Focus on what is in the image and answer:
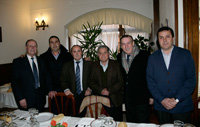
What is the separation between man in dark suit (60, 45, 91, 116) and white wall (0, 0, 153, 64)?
306cm

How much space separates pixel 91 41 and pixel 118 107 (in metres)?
2.09

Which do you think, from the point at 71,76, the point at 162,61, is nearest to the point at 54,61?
the point at 71,76

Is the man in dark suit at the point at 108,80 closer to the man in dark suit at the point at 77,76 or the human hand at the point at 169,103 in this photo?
the man in dark suit at the point at 77,76

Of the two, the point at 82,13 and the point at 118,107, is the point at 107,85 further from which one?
the point at 82,13

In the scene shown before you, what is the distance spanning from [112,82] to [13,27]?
4139 mm

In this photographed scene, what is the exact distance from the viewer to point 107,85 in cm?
223

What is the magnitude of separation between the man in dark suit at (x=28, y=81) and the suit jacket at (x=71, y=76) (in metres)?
0.37

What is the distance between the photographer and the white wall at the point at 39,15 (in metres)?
4.62

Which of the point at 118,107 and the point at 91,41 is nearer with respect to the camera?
the point at 118,107

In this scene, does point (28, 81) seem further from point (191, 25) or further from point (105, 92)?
point (191, 25)

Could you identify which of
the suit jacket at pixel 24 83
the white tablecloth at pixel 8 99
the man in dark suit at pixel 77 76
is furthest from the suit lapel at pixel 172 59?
the white tablecloth at pixel 8 99

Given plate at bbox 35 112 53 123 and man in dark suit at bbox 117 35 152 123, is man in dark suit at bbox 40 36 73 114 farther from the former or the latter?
man in dark suit at bbox 117 35 152 123

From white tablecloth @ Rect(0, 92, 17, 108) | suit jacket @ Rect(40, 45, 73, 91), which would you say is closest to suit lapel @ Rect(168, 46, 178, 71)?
suit jacket @ Rect(40, 45, 73, 91)

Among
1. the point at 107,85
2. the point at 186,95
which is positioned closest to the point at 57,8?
the point at 107,85
